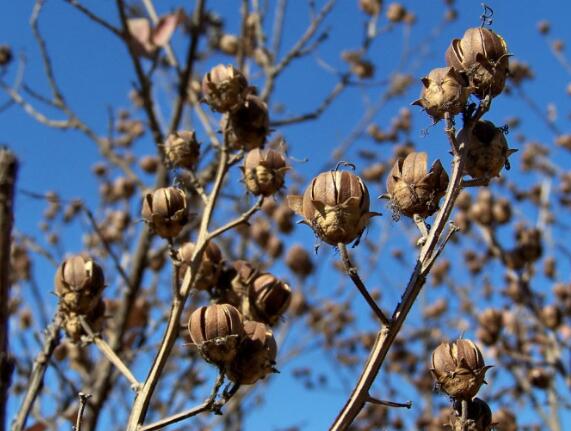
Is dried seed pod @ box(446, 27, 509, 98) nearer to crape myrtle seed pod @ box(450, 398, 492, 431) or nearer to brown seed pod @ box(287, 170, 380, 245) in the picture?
brown seed pod @ box(287, 170, 380, 245)

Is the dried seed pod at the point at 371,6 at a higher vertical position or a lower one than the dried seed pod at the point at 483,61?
higher

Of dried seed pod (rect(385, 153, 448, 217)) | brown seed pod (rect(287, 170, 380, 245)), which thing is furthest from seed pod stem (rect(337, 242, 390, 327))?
dried seed pod (rect(385, 153, 448, 217))

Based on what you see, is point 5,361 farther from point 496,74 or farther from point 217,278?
point 496,74

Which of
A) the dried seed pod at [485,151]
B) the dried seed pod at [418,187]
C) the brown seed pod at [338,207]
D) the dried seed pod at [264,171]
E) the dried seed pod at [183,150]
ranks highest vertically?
the dried seed pod at [183,150]

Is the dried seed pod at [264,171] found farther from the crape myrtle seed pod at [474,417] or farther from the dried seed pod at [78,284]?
the crape myrtle seed pod at [474,417]

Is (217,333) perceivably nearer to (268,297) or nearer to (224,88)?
(268,297)

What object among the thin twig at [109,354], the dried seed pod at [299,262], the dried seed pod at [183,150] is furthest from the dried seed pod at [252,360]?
the dried seed pod at [299,262]
